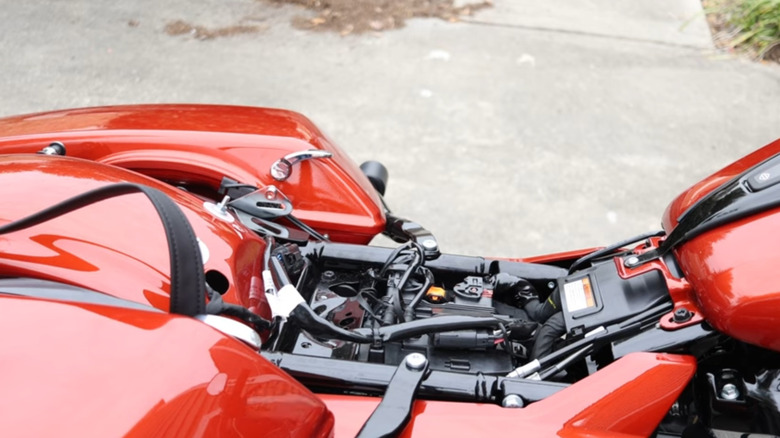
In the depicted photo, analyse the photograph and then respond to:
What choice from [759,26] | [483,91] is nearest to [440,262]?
[483,91]

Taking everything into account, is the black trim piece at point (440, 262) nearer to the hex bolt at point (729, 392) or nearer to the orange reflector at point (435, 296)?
the orange reflector at point (435, 296)

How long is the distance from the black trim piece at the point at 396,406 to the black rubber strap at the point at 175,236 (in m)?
0.38

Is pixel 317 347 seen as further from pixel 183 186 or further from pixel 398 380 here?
pixel 183 186

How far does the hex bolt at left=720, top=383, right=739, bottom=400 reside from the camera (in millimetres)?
1411

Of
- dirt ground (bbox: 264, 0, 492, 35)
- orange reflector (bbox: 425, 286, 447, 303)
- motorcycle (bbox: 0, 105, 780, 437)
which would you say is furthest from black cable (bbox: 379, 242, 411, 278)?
dirt ground (bbox: 264, 0, 492, 35)

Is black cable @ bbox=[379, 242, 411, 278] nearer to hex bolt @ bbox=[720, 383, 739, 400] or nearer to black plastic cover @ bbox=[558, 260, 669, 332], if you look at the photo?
black plastic cover @ bbox=[558, 260, 669, 332]

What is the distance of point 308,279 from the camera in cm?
171

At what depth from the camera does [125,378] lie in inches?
36.4

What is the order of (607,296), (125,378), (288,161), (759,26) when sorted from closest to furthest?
(125,378)
(607,296)
(288,161)
(759,26)

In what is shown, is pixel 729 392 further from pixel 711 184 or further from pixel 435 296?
pixel 435 296

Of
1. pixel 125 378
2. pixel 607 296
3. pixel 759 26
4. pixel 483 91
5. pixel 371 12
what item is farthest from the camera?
pixel 371 12

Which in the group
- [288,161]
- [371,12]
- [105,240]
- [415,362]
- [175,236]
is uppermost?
[371,12]

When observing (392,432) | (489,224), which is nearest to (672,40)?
(489,224)

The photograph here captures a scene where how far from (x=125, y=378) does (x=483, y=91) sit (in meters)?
3.34
